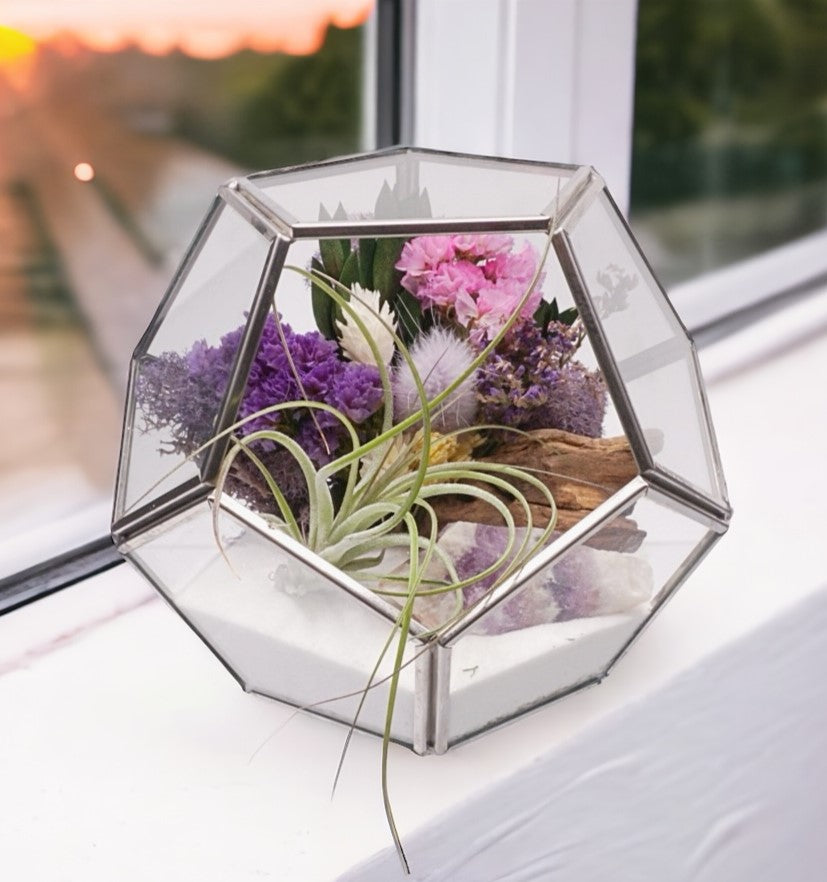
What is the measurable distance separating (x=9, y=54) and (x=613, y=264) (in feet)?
1.34

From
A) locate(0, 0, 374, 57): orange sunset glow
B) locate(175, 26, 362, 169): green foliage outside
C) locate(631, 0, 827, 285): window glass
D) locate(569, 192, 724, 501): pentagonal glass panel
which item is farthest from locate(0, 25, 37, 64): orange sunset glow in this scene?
locate(631, 0, 827, 285): window glass

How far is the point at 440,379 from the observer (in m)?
0.44

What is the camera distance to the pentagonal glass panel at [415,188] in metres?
0.47

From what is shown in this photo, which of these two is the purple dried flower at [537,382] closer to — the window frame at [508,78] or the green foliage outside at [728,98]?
the window frame at [508,78]

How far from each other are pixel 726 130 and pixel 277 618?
3.42ft

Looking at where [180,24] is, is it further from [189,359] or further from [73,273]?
[189,359]

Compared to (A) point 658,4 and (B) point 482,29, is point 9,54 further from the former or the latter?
(A) point 658,4

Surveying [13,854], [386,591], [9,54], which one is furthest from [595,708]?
[9,54]

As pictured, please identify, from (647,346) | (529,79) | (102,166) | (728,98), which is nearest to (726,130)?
(728,98)

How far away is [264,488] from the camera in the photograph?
44 centimetres

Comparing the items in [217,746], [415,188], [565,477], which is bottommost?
[217,746]

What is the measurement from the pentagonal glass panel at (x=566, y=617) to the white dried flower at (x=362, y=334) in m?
0.08

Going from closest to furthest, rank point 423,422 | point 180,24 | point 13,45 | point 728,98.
→ point 423,422
point 13,45
point 180,24
point 728,98

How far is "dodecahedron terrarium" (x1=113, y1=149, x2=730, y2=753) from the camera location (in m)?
0.43
